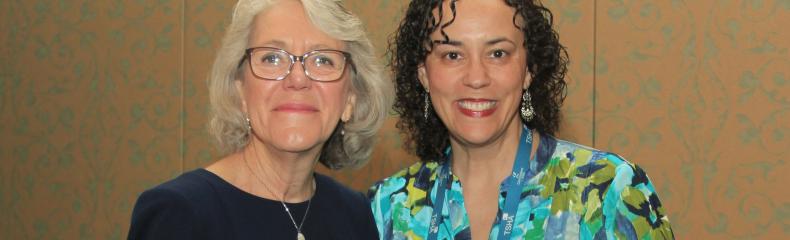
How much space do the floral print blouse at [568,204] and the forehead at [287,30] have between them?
19.8 inches

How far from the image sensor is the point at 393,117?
3.78 meters

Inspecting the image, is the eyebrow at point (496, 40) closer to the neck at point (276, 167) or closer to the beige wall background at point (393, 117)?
the neck at point (276, 167)

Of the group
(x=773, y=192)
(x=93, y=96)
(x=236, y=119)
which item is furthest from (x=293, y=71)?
(x=93, y=96)

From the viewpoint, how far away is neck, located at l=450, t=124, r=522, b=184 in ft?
7.58

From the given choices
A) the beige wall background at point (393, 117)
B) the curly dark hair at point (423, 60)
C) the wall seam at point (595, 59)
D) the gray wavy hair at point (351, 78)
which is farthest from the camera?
the wall seam at point (595, 59)

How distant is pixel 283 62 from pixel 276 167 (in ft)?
0.91

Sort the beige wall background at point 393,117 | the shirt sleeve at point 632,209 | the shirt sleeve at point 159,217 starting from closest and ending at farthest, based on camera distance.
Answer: the shirt sleeve at point 159,217, the shirt sleeve at point 632,209, the beige wall background at point 393,117

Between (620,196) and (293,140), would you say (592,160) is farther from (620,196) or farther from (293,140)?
(293,140)

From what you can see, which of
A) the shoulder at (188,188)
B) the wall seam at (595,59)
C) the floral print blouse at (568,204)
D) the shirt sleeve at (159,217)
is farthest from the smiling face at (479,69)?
the wall seam at (595,59)

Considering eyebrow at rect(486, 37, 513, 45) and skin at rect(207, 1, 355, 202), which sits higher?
eyebrow at rect(486, 37, 513, 45)

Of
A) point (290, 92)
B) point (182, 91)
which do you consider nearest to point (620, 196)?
point (290, 92)

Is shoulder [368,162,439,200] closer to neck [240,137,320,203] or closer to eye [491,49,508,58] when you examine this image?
neck [240,137,320,203]

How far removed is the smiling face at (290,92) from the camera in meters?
2.07

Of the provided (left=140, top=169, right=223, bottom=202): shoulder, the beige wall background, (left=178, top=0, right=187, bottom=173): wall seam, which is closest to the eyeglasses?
(left=140, top=169, right=223, bottom=202): shoulder
